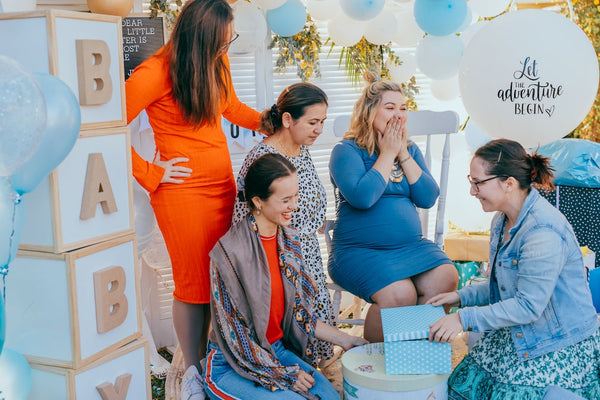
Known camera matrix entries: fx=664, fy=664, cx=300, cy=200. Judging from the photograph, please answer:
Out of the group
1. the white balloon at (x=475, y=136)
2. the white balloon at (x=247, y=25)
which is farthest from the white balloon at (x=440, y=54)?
the white balloon at (x=247, y=25)

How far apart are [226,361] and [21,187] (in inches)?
31.4

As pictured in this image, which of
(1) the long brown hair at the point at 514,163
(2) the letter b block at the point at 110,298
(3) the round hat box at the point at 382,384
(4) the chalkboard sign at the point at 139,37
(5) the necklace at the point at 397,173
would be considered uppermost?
(4) the chalkboard sign at the point at 139,37

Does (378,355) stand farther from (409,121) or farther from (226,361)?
(409,121)

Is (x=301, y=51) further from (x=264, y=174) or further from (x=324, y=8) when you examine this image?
(x=264, y=174)

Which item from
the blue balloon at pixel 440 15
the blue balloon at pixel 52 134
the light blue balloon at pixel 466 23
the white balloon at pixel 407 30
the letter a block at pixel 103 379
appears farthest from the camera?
the white balloon at pixel 407 30

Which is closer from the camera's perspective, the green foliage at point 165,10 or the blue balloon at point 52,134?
the blue balloon at point 52,134

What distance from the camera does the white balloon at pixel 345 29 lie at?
9.18 ft

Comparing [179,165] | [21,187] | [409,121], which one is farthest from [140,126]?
[21,187]

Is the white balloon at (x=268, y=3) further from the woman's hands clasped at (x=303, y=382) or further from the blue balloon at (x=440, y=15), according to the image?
the woman's hands clasped at (x=303, y=382)

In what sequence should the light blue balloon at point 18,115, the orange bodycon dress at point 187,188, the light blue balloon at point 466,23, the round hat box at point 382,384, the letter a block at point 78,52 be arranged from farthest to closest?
the light blue balloon at point 466,23 < the orange bodycon dress at point 187,188 < the round hat box at point 382,384 < the letter a block at point 78,52 < the light blue balloon at point 18,115

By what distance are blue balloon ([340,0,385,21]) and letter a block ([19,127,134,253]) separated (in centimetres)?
130

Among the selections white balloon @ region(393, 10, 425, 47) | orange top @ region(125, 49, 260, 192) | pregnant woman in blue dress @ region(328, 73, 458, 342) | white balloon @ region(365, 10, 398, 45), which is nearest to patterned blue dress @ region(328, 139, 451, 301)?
pregnant woman in blue dress @ region(328, 73, 458, 342)

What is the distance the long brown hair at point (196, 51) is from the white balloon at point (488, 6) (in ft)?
4.82

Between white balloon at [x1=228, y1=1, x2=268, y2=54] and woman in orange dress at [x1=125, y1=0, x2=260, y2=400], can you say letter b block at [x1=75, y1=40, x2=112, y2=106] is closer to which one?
woman in orange dress at [x1=125, y1=0, x2=260, y2=400]
